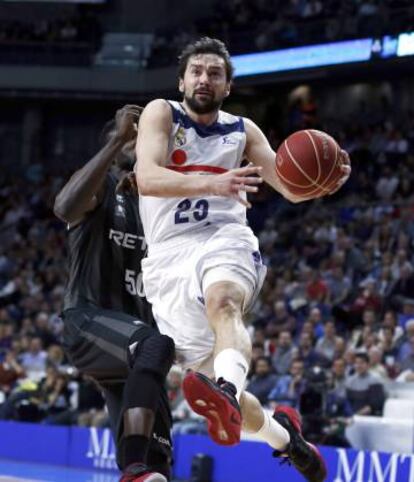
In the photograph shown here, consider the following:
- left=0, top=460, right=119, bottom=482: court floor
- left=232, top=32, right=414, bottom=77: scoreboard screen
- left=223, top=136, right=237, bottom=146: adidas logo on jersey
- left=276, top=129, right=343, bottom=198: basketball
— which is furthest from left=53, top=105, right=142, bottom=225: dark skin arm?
left=232, top=32, right=414, bottom=77: scoreboard screen

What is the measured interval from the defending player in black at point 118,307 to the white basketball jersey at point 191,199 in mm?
249

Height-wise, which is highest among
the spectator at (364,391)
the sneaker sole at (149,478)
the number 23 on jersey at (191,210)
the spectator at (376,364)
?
the number 23 on jersey at (191,210)

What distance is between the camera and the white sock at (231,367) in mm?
5121

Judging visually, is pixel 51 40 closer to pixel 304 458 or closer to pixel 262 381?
pixel 262 381

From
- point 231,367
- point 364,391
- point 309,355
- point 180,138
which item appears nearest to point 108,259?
point 180,138

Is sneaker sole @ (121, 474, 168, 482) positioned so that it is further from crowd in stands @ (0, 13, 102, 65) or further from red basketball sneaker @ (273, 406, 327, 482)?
crowd in stands @ (0, 13, 102, 65)

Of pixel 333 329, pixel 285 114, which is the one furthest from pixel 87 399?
pixel 285 114

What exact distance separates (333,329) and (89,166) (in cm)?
812

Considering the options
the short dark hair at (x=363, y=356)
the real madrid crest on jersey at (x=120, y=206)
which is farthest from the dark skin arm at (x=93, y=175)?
the short dark hair at (x=363, y=356)

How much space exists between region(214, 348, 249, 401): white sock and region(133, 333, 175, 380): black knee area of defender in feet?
0.79

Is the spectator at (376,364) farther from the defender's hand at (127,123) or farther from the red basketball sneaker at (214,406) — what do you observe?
the red basketball sneaker at (214,406)

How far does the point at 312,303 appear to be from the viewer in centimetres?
1555

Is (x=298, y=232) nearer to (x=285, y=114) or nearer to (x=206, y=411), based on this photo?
(x=285, y=114)

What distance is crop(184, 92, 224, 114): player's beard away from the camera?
18.8ft
